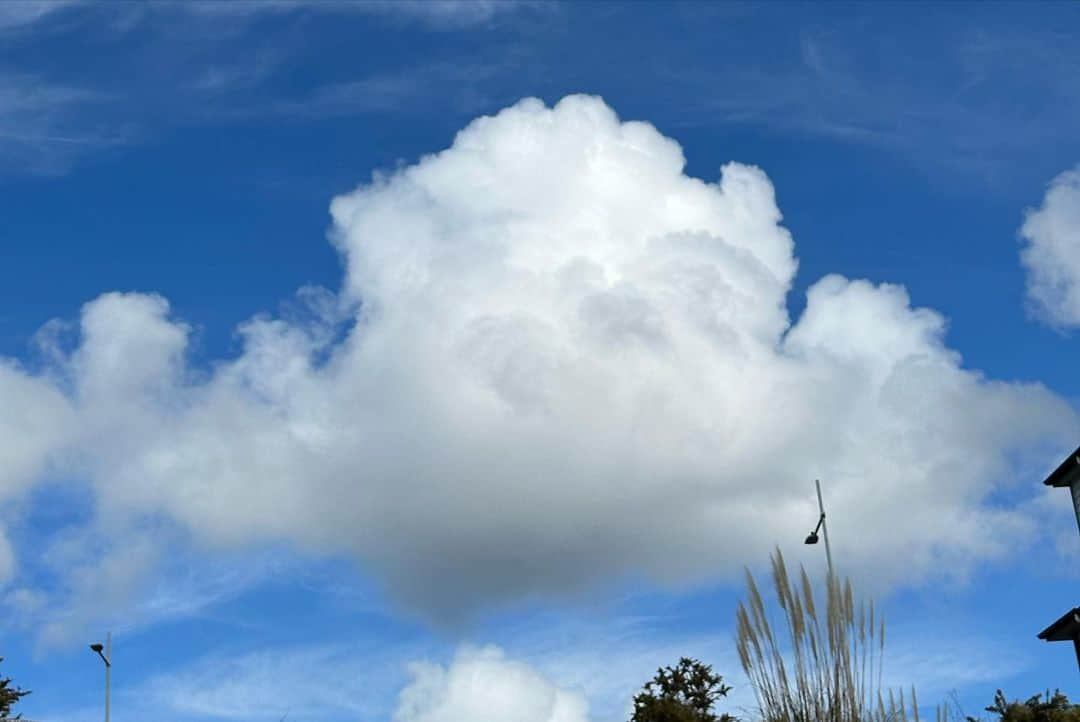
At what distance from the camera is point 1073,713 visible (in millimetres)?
34094

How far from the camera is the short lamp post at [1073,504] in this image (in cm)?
4084

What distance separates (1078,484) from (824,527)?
16146 millimetres

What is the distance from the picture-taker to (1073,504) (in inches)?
1700

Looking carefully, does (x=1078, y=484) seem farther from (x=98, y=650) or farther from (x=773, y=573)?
(x=98, y=650)

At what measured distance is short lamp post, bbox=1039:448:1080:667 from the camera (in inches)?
1608

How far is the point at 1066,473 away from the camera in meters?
42.9

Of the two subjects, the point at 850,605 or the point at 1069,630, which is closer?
the point at 850,605

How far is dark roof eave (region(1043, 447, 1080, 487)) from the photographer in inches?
1644

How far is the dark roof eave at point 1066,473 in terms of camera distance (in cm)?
4175

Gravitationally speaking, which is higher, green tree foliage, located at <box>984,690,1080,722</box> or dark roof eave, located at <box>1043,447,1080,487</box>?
dark roof eave, located at <box>1043,447,1080,487</box>

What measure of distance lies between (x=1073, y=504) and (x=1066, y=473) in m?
1.07

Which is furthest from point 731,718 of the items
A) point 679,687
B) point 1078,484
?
point 1078,484

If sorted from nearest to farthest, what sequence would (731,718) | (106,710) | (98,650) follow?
1. (731,718)
2. (106,710)
3. (98,650)

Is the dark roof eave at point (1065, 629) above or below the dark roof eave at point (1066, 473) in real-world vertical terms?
below
